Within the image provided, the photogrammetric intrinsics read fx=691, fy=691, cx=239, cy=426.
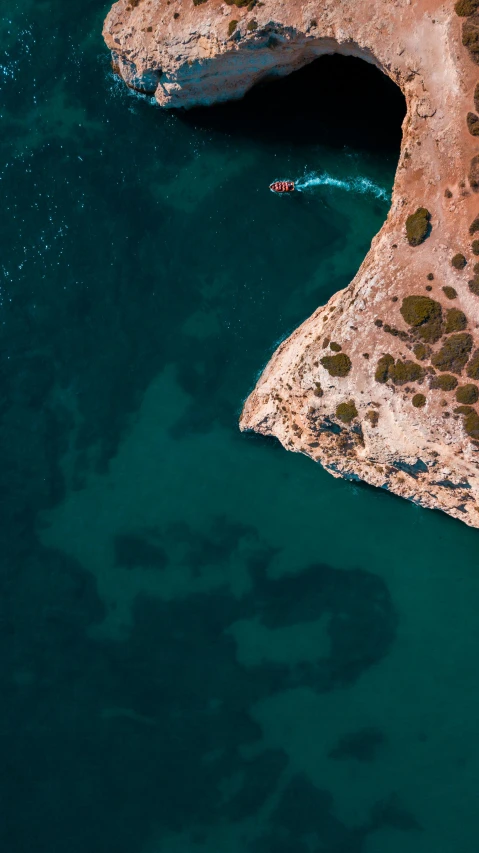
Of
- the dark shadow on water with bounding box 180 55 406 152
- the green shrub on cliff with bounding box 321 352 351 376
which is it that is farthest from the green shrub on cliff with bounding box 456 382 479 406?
the dark shadow on water with bounding box 180 55 406 152

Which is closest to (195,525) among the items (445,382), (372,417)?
(372,417)

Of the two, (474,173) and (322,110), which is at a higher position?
(322,110)

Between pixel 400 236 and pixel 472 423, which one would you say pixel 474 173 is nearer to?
pixel 400 236

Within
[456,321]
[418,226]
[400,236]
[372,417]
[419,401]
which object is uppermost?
[418,226]

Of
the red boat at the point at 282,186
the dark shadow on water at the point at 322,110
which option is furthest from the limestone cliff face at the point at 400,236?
the red boat at the point at 282,186

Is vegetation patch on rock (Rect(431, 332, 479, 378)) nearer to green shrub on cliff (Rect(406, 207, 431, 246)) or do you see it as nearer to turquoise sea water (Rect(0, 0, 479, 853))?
green shrub on cliff (Rect(406, 207, 431, 246))

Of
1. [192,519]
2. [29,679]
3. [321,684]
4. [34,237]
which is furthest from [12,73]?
[321,684]
